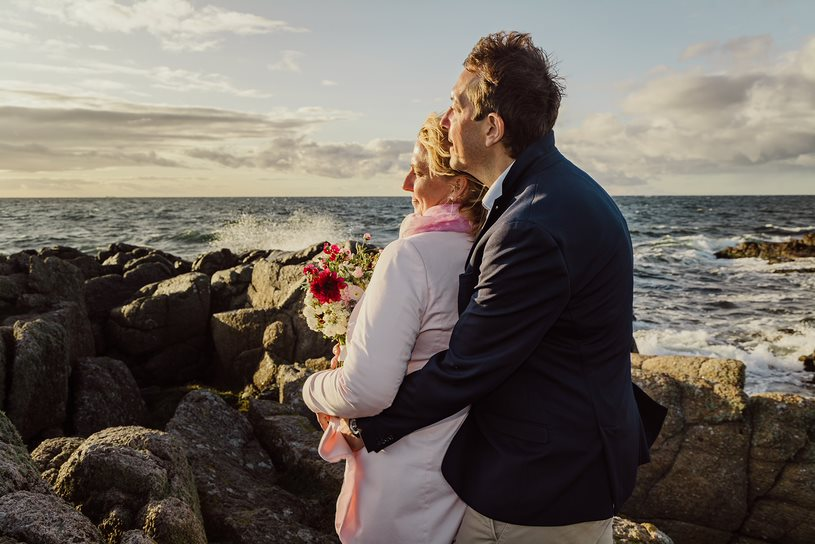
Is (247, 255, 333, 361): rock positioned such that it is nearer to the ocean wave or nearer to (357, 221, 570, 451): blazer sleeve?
(357, 221, 570, 451): blazer sleeve

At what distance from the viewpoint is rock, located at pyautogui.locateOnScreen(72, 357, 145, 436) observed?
688 cm

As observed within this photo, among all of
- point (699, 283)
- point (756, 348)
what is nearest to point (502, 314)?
point (756, 348)

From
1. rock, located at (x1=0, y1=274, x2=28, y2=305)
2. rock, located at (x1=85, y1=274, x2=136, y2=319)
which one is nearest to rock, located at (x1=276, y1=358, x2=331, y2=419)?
rock, located at (x1=0, y1=274, x2=28, y2=305)

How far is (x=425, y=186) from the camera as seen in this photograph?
9.23 feet

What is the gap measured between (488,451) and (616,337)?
606 millimetres

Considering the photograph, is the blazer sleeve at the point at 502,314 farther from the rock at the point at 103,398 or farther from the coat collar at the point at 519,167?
the rock at the point at 103,398

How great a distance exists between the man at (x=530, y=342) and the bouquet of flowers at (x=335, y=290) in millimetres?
824

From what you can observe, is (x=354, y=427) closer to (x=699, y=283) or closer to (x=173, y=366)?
(x=173, y=366)

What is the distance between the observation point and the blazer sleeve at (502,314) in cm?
203

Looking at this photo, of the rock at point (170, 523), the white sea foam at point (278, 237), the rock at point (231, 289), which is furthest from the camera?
the white sea foam at point (278, 237)

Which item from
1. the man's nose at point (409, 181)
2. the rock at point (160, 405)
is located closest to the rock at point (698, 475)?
the man's nose at point (409, 181)

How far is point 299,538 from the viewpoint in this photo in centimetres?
391

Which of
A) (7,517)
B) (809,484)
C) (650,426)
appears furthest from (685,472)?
(7,517)

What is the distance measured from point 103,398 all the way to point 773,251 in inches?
1504
